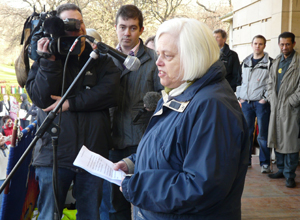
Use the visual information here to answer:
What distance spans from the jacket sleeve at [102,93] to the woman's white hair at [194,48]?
0.94 metres

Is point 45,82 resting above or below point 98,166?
above

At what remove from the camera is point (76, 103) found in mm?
2191

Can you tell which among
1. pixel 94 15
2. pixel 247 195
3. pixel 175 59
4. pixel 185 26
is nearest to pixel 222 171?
pixel 175 59

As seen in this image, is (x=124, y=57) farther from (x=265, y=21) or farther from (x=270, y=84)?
(x=265, y=21)

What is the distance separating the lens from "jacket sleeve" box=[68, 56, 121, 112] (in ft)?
7.23

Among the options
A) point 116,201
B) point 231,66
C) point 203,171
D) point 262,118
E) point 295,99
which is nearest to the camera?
point 203,171

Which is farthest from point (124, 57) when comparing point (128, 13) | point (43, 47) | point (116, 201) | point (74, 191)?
point (116, 201)

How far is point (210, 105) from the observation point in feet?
4.32

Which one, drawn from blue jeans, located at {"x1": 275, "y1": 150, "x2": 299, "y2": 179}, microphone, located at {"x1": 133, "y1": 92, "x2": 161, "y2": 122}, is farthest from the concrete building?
microphone, located at {"x1": 133, "y1": 92, "x2": 161, "y2": 122}

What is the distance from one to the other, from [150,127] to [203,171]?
0.40 metres

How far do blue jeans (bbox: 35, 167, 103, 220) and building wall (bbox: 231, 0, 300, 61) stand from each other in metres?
4.73

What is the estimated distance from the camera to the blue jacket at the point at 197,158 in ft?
4.23

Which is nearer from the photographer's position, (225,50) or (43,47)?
(43,47)

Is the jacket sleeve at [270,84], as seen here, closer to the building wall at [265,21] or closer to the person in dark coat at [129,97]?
the building wall at [265,21]
